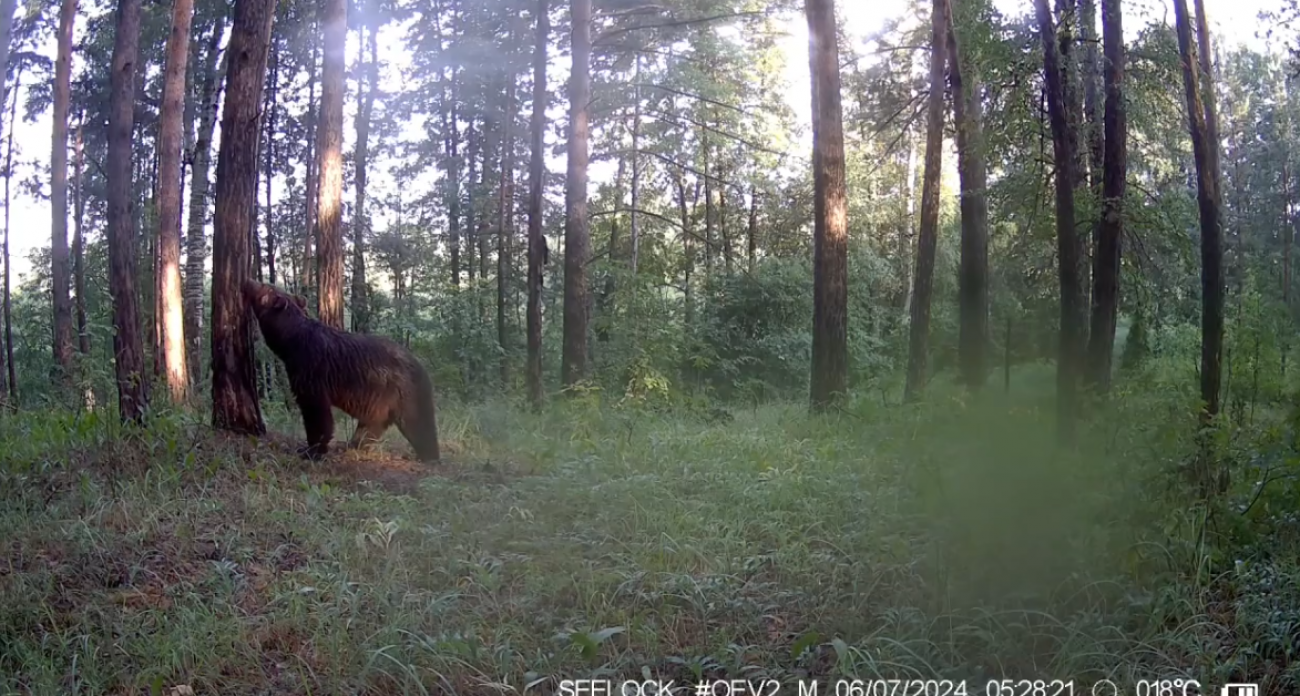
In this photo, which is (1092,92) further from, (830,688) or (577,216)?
(830,688)

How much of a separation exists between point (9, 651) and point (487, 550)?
2.43m

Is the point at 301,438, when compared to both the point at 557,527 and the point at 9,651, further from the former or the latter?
the point at 9,651

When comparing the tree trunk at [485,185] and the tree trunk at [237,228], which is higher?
the tree trunk at [485,185]

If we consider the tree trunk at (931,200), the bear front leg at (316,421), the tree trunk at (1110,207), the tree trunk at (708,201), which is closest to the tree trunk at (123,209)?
the bear front leg at (316,421)

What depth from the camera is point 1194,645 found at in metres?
A: 3.64

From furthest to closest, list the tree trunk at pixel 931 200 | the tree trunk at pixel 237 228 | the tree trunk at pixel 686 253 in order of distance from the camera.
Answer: the tree trunk at pixel 686 253 → the tree trunk at pixel 931 200 → the tree trunk at pixel 237 228

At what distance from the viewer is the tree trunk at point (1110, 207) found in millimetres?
8945

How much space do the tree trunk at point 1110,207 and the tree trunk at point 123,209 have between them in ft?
34.4

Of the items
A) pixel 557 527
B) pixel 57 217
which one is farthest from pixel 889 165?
pixel 557 527

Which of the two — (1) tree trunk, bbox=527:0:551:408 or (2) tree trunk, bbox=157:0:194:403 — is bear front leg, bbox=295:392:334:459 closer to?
(2) tree trunk, bbox=157:0:194:403

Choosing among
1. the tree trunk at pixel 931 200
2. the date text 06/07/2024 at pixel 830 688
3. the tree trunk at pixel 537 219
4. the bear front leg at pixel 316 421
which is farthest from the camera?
the tree trunk at pixel 537 219

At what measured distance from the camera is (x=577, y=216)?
13938mm

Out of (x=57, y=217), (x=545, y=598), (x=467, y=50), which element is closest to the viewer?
(x=545, y=598)

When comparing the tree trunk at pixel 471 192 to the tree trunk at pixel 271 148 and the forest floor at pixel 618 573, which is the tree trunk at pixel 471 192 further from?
the forest floor at pixel 618 573
